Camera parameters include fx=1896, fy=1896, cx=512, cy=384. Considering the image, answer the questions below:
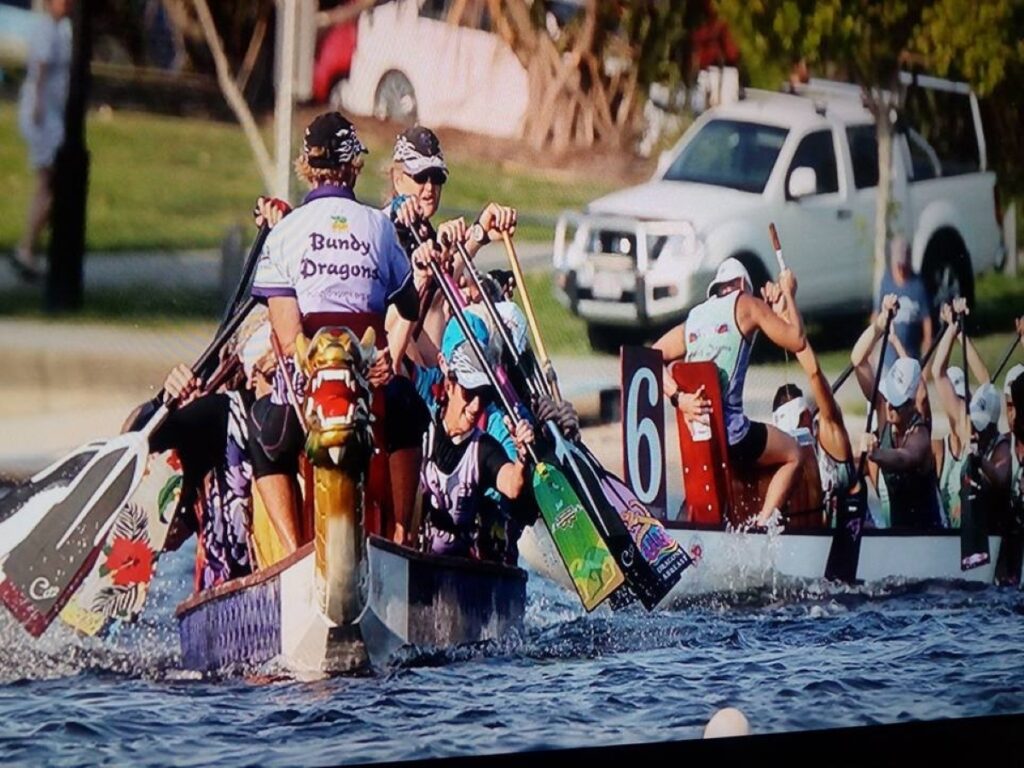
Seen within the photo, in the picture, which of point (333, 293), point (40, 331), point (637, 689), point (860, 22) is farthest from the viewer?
point (860, 22)

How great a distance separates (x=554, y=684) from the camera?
15.8ft

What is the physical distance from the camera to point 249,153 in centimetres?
447

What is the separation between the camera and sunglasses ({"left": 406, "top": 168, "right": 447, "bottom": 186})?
185 inches

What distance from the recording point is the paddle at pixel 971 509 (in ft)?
18.4

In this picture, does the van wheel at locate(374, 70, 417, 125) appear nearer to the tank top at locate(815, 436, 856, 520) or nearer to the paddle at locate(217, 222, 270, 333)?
the paddle at locate(217, 222, 270, 333)

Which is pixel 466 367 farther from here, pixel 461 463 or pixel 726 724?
pixel 726 724

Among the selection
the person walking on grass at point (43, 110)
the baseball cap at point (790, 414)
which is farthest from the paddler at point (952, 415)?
the person walking on grass at point (43, 110)

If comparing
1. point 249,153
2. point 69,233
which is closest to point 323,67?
point 249,153

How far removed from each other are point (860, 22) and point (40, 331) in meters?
2.49

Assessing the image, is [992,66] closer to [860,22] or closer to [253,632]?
[860,22]

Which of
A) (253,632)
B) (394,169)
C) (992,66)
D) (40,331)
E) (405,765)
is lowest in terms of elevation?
(405,765)

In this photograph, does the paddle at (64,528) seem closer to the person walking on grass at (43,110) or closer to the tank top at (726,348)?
the person walking on grass at (43,110)

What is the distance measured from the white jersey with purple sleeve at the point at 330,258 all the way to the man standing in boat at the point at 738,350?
33.5 inches

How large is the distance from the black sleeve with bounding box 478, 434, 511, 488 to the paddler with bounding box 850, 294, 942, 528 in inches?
46.6
